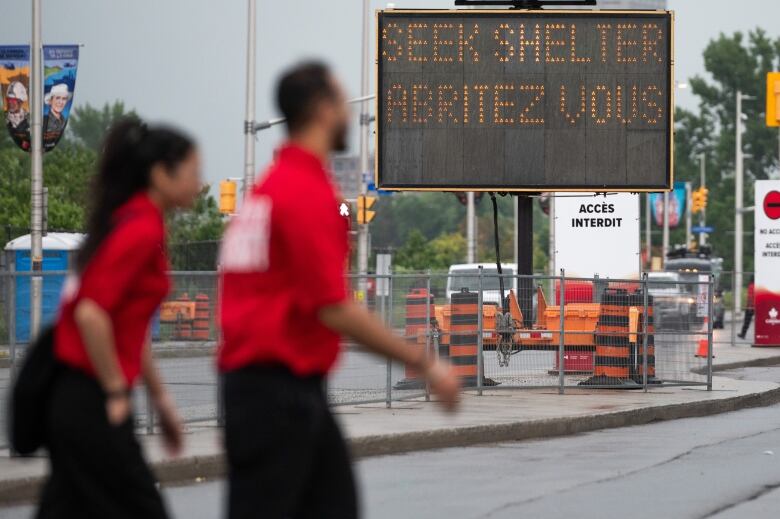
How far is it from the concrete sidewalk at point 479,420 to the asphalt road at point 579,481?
217mm

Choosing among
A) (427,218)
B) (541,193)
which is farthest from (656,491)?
(427,218)

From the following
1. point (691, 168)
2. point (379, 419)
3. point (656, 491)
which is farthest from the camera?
point (691, 168)

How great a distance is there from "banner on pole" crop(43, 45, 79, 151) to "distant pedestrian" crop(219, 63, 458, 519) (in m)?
26.1

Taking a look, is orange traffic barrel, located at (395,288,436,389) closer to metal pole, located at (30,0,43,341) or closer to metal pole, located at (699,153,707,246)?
metal pole, located at (30,0,43,341)

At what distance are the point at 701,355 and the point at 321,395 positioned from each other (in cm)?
1557

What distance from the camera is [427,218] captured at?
175875 mm

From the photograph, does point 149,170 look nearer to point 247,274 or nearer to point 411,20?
point 247,274

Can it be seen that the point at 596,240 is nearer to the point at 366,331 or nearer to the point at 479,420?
the point at 479,420

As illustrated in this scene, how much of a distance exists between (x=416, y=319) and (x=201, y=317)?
3.74 m

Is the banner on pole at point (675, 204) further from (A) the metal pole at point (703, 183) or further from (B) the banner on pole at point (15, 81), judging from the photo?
(B) the banner on pole at point (15, 81)

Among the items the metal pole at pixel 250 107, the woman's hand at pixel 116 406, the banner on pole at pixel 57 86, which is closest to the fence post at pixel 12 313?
the woman's hand at pixel 116 406

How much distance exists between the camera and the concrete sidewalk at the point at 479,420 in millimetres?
11242

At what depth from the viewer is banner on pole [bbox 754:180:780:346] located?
32688 mm

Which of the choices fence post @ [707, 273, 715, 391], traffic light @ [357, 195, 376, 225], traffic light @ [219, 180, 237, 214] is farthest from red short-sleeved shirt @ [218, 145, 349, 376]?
traffic light @ [357, 195, 376, 225]
